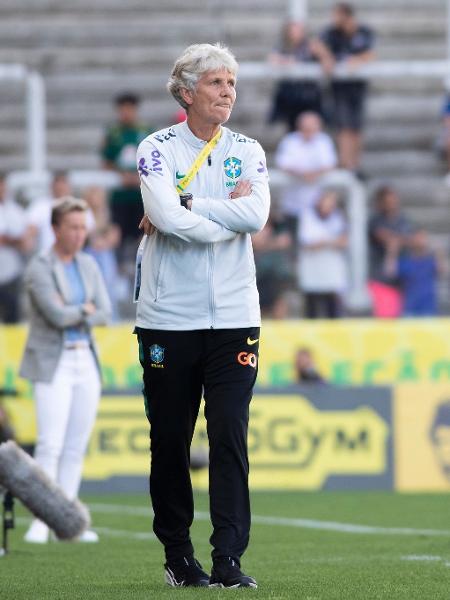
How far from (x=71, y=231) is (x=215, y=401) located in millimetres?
3735

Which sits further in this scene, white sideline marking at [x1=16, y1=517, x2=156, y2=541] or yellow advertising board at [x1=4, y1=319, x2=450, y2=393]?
yellow advertising board at [x1=4, y1=319, x2=450, y2=393]

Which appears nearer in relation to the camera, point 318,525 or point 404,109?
point 318,525

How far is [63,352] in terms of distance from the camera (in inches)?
406

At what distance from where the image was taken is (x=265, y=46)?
21.6 metres

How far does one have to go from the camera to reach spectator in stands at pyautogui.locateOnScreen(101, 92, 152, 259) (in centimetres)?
1666

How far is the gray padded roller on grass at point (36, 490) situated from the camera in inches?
352

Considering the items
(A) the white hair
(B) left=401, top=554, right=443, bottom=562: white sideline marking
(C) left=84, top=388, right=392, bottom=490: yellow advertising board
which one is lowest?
(C) left=84, top=388, right=392, bottom=490: yellow advertising board

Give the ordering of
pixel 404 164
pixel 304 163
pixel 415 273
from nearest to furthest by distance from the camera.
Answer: pixel 415 273, pixel 304 163, pixel 404 164

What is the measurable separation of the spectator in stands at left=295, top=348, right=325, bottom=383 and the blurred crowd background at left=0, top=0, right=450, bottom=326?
5cm

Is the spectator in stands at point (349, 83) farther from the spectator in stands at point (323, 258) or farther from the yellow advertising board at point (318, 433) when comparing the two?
the yellow advertising board at point (318, 433)

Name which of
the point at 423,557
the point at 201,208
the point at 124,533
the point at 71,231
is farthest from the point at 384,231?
the point at 201,208

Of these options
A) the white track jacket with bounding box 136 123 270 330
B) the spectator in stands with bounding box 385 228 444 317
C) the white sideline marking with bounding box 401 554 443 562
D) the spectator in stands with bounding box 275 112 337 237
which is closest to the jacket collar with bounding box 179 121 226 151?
the white track jacket with bounding box 136 123 270 330

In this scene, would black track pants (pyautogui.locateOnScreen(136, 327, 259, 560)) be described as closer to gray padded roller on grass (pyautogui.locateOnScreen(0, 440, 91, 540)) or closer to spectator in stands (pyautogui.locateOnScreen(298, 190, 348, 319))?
gray padded roller on grass (pyautogui.locateOnScreen(0, 440, 91, 540))

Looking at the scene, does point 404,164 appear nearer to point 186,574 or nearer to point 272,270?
point 272,270
